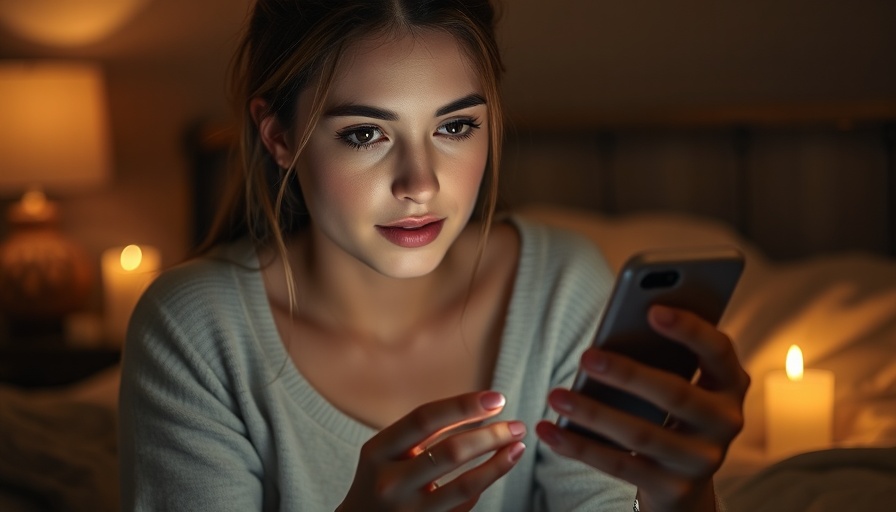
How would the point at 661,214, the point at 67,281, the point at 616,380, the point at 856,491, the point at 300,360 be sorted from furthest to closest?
the point at 67,281, the point at 661,214, the point at 300,360, the point at 856,491, the point at 616,380

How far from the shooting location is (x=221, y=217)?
1428 millimetres

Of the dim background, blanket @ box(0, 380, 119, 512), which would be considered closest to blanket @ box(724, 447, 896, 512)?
blanket @ box(0, 380, 119, 512)

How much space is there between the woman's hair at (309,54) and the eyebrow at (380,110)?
0.02 metres

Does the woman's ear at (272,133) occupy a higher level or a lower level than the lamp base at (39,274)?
higher

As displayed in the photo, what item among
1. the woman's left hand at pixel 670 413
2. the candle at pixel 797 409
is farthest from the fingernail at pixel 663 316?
the candle at pixel 797 409

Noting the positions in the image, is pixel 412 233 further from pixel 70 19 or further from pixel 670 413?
pixel 70 19

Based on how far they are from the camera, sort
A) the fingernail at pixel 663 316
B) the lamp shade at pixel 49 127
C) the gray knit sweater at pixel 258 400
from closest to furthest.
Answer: the fingernail at pixel 663 316 < the gray knit sweater at pixel 258 400 < the lamp shade at pixel 49 127

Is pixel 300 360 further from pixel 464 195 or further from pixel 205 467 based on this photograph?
pixel 464 195

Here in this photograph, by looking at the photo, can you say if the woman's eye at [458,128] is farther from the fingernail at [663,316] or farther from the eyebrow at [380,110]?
the fingernail at [663,316]

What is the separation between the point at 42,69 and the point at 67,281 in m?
0.52

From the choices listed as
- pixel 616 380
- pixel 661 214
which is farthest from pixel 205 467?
pixel 661 214

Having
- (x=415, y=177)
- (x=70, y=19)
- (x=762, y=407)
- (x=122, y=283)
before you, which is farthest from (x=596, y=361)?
(x=70, y=19)

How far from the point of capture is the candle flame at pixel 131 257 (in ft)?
8.08

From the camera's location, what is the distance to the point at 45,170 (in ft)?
7.90
